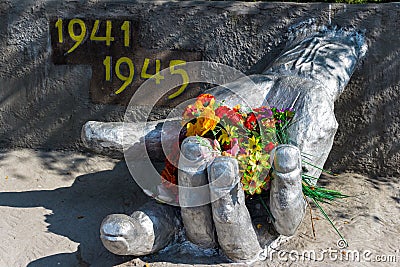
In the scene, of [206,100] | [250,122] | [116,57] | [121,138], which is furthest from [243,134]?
[116,57]

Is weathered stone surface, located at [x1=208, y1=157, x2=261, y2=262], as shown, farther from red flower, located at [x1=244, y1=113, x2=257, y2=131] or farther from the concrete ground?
red flower, located at [x1=244, y1=113, x2=257, y2=131]

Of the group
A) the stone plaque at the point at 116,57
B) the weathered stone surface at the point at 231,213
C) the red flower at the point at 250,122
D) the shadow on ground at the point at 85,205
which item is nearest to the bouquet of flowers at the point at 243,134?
the red flower at the point at 250,122

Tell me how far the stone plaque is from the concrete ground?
1.79 ft

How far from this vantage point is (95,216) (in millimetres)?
3676

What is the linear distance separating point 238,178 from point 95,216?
1.20 metres

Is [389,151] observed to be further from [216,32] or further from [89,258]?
[89,258]

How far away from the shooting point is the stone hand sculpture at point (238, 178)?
9.29 feet

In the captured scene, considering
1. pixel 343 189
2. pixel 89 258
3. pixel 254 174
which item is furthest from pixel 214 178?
pixel 343 189

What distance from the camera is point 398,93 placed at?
12.9 ft

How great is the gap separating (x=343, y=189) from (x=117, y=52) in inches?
72.7

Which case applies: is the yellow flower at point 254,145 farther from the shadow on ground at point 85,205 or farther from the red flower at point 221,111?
the shadow on ground at point 85,205

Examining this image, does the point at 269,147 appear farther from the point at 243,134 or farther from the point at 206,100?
the point at 206,100

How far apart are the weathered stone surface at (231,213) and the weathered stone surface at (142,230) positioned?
31cm

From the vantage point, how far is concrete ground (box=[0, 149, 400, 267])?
3.20 meters
